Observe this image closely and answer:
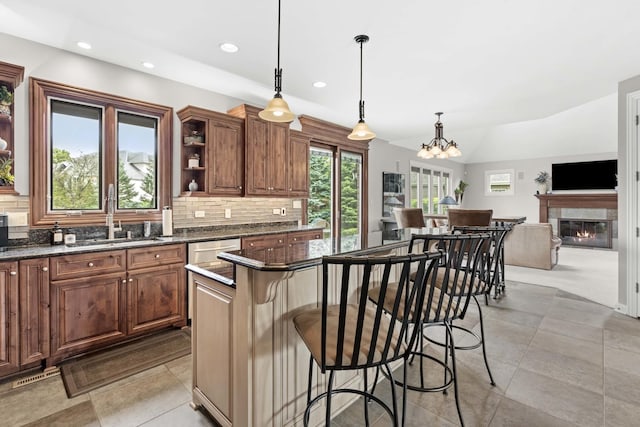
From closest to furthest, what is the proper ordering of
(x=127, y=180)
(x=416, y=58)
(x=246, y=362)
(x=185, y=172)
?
(x=246, y=362) < (x=416, y=58) < (x=127, y=180) < (x=185, y=172)

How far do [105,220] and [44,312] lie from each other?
40.8 inches

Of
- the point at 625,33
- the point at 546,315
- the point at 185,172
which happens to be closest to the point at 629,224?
the point at 546,315

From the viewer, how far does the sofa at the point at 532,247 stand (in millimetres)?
5598

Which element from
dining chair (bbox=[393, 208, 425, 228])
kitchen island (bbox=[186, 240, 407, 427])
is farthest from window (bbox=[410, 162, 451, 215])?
kitchen island (bbox=[186, 240, 407, 427])

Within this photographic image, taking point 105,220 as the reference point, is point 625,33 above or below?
above

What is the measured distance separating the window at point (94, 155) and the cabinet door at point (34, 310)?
0.69m

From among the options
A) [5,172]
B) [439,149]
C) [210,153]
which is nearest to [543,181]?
[439,149]

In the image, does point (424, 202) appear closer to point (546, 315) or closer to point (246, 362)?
point (546, 315)

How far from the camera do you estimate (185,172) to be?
12.3 feet

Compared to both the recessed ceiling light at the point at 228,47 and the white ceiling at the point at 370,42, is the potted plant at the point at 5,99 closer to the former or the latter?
the white ceiling at the point at 370,42

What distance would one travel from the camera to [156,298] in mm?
2898

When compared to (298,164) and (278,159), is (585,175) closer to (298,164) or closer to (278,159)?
(298,164)

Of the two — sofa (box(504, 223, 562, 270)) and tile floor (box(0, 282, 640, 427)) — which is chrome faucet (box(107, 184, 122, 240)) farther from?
sofa (box(504, 223, 562, 270))

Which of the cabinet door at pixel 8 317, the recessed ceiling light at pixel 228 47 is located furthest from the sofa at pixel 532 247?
the cabinet door at pixel 8 317
